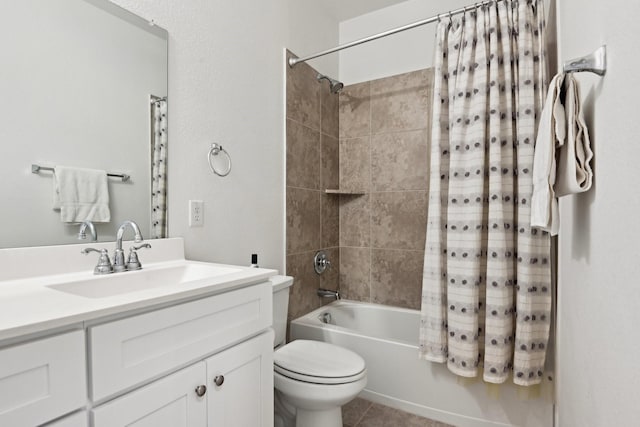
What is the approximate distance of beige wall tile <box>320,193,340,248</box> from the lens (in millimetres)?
2469

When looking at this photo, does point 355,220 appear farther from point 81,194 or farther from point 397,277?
point 81,194

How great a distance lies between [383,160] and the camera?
8.29 feet

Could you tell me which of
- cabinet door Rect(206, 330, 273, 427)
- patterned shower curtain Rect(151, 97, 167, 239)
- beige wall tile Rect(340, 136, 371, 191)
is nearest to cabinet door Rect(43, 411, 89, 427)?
cabinet door Rect(206, 330, 273, 427)

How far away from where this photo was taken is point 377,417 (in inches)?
68.2

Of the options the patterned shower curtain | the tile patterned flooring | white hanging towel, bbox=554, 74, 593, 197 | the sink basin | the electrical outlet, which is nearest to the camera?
white hanging towel, bbox=554, 74, 593, 197

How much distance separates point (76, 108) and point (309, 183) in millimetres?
1433

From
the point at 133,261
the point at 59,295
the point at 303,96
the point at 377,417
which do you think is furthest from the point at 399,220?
the point at 59,295

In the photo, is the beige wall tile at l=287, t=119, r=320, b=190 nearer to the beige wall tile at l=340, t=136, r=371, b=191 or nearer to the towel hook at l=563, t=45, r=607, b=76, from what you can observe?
the beige wall tile at l=340, t=136, r=371, b=191

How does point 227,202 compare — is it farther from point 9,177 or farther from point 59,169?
point 9,177

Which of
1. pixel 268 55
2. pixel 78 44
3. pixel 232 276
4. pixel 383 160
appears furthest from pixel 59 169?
pixel 383 160

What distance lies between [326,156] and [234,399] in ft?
6.19

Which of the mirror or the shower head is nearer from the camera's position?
the mirror

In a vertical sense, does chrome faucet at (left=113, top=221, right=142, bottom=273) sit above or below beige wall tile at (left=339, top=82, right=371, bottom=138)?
below

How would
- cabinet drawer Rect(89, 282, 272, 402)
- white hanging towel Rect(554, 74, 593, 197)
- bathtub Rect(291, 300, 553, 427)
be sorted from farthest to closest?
1. bathtub Rect(291, 300, 553, 427)
2. white hanging towel Rect(554, 74, 593, 197)
3. cabinet drawer Rect(89, 282, 272, 402)
